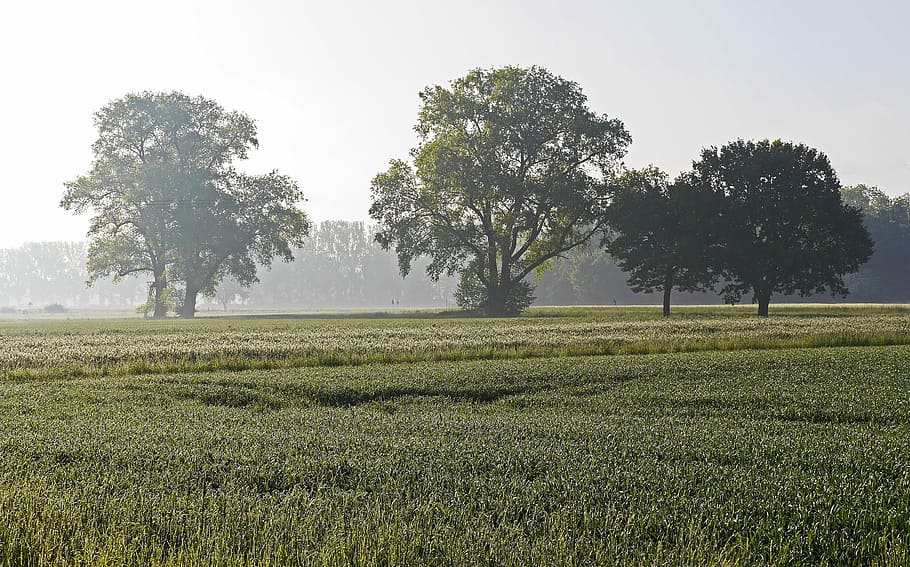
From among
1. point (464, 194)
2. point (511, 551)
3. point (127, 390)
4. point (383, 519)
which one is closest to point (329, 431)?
point (383, 519)

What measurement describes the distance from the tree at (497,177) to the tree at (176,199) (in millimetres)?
14414

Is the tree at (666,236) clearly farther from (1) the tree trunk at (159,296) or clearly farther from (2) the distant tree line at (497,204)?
(1) the tree trunk at (159,296)

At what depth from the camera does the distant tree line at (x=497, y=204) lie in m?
52.8

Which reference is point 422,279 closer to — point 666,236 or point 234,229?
point 234,229

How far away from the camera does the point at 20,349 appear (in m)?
25.1

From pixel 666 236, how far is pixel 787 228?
29.4 feet

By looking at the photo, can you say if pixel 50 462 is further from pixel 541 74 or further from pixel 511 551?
pixel 541 74

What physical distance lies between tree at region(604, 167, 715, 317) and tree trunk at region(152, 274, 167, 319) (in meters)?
42.7

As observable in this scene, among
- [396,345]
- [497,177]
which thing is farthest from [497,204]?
[396,345]

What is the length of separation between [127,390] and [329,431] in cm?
737

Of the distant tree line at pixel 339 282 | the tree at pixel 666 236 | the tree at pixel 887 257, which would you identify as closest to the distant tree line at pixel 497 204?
the tree at pixel 666 236

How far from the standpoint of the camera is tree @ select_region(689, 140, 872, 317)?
5153 cm

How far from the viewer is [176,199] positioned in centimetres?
6525

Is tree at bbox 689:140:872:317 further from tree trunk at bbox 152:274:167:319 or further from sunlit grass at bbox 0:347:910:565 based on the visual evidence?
tree trunk at bbox 152:274:167:319
